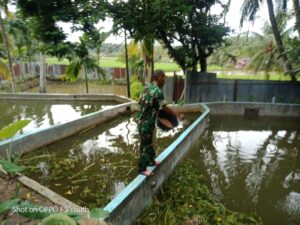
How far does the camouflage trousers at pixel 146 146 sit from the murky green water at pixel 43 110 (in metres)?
4.95

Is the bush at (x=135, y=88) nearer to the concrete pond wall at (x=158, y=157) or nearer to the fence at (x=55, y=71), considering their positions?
the concrete pond wall at (x=158, y=157)

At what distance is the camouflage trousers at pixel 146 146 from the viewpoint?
372 cm

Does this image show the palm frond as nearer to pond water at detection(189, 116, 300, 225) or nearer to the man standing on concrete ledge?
pond water at detection(189, 116, 300, 225)

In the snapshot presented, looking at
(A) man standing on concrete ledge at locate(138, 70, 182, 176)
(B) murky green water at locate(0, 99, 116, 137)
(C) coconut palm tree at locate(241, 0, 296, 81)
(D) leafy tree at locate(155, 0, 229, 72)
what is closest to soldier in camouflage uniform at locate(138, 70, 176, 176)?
(A) man standing on concrete ledge at locate(138, 70, 182, 176)

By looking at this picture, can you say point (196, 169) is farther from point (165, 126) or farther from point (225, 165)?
point (165, 126)

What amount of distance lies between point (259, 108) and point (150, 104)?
762 centimetres

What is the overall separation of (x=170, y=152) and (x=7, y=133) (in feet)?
9.32

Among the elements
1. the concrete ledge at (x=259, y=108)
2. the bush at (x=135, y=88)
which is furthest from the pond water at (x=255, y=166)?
the bush at (x=135, y=88)

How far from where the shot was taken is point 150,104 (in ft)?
11.9

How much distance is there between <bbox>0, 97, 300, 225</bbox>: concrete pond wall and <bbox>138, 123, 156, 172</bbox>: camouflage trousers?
0.50 ft

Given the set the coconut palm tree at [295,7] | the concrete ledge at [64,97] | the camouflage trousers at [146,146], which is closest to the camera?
the camouflage trousers at [146,146]

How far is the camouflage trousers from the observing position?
372 cm

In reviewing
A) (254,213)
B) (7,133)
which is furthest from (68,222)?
(254,213)

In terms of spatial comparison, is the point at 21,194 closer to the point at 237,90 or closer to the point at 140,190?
the point at 140,190
